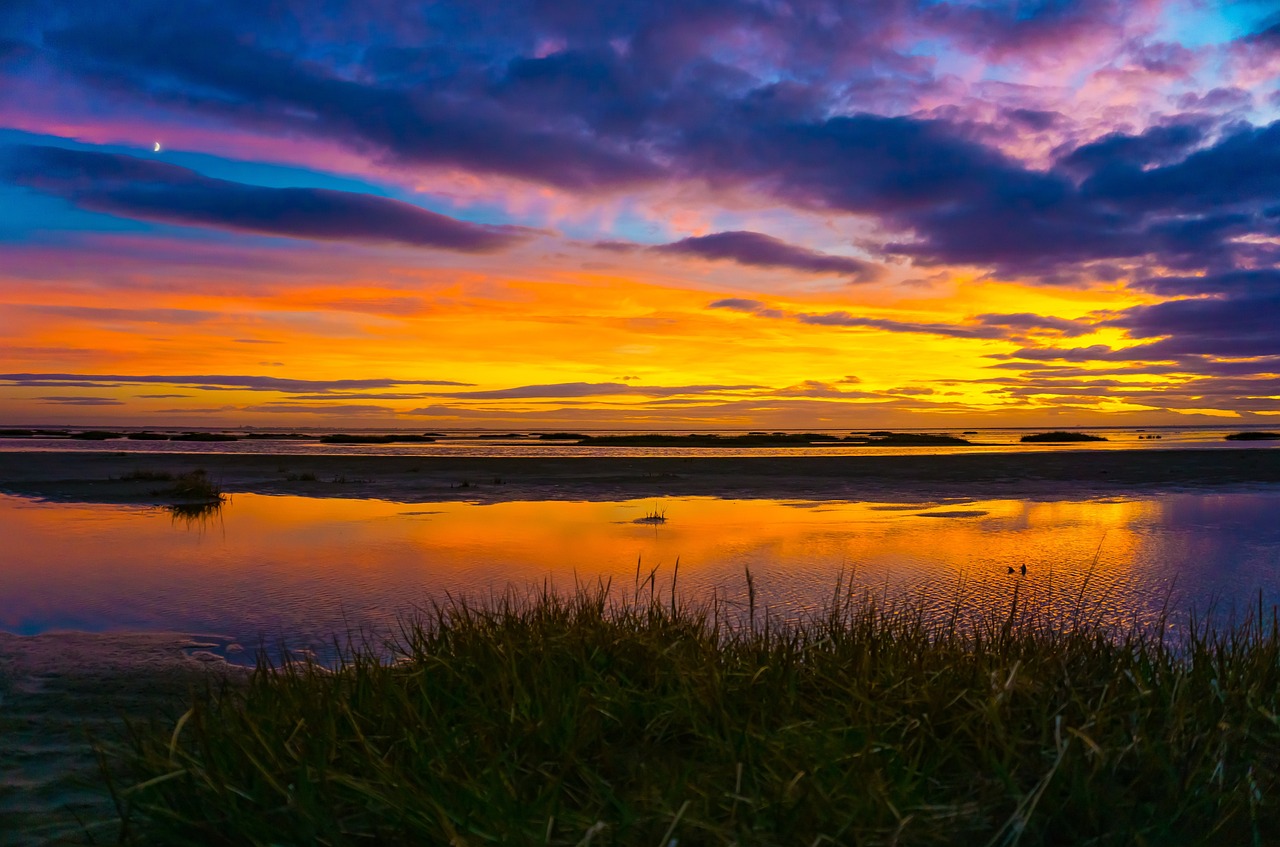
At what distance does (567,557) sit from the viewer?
38.8 feet

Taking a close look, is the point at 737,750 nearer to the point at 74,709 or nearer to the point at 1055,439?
the point at 74,709

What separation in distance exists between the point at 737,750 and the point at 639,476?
24.6 metres

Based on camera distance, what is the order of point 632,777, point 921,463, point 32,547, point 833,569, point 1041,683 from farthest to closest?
point 921,463 → point 32,547 → point 833,569 → point 1041,683 → point 632,777

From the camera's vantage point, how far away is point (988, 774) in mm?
3658

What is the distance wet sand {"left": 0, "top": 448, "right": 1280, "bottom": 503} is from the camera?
884 inches

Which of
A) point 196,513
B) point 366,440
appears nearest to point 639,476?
point 196,513

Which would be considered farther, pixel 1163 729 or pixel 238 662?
pixel 238 662

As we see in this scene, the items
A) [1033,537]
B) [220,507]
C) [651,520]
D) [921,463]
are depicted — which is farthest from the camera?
[921,463]

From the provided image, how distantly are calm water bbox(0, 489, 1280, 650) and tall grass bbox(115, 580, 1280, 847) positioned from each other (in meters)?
1.84

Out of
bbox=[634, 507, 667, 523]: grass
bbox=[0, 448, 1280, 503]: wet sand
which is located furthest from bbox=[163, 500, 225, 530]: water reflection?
bbox=[634, 507, 667, 523]: grass

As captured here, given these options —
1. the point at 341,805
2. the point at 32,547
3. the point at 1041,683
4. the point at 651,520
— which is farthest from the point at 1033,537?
the point at 32,547

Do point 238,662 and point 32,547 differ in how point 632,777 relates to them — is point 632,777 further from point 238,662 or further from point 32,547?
point 32,547

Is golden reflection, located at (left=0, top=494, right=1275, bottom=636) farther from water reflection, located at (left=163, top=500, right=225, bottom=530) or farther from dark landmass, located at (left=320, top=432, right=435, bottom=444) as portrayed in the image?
dark landmass, located at (left=320, top=432, right=435, bottom=444)

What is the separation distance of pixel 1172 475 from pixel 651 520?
68.0ft
